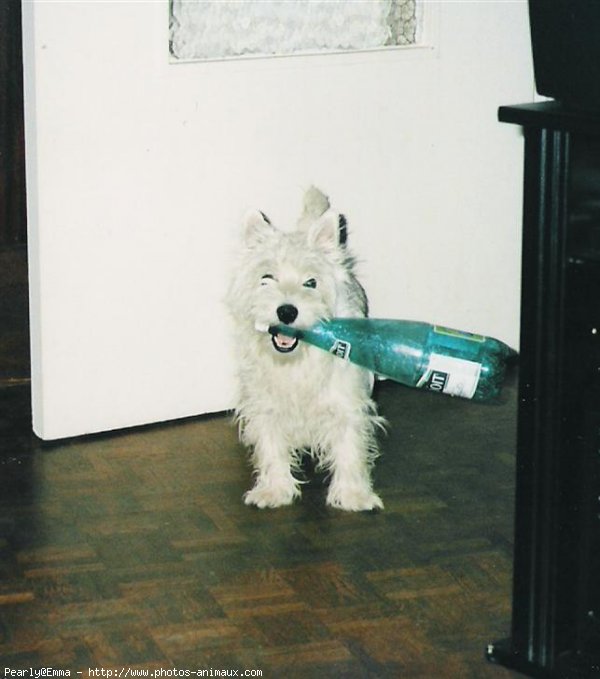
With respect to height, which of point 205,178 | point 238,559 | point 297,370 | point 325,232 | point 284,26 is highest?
point 284,26

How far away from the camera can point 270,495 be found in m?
4.07

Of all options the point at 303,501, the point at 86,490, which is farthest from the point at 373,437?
the point at 86,490

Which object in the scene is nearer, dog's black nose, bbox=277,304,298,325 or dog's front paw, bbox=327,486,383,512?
dog's black nose, bbox=277,304,298,325

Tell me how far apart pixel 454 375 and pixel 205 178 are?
139 centimetres

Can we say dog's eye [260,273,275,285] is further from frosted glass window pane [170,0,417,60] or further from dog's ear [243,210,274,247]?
frosted glass window pane [170,0,417,60]

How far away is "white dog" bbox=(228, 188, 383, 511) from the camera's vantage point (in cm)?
394

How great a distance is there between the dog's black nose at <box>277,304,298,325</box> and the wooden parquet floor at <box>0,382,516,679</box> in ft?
1.95

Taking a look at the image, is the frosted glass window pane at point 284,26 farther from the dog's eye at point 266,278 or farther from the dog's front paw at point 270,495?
the dog's front paw at point 270,495

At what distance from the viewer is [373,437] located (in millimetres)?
4441

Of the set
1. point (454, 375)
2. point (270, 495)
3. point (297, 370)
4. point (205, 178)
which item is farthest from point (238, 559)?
point (205, 178)

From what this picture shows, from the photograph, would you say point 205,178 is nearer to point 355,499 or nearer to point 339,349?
point 339,349

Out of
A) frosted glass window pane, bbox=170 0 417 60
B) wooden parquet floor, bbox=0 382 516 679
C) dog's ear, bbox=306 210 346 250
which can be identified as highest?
frosted glass window pane, bbox=170 0 417 60

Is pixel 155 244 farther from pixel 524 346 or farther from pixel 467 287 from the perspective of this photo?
pixel 524 346

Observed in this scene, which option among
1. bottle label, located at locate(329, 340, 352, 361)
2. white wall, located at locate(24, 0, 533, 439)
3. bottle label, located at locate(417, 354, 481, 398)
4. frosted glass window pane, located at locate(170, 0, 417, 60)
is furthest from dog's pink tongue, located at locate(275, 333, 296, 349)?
frosted glass window pane, located at locate(170, 0, 417, 60)
